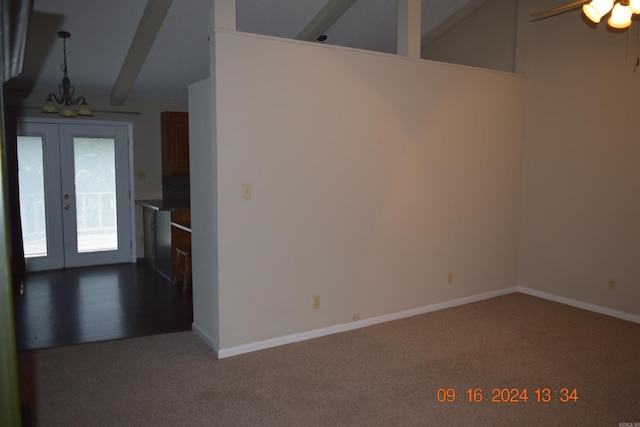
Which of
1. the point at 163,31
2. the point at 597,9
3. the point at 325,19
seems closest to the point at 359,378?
the point at 597,9

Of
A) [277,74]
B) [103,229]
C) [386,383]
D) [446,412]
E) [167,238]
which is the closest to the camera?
[446,412]

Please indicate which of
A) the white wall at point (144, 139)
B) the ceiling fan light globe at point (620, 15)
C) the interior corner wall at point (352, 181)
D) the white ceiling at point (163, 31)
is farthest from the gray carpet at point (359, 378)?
the white wall at point (144, 139)

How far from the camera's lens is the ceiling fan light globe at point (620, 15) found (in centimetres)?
282

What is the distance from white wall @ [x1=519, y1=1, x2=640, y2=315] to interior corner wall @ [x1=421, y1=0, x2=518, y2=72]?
17cm

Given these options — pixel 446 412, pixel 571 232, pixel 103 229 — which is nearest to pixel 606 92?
pixel 571 232

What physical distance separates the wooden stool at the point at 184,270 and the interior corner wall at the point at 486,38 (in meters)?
3.96

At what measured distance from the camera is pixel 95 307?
15.1 feet

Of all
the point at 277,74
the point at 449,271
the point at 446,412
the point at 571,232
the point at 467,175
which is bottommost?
the point at 446,412

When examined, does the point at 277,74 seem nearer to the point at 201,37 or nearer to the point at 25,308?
the point at 201,37

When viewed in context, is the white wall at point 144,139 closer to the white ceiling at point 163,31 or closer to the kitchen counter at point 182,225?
the white ceiling at point 163,31

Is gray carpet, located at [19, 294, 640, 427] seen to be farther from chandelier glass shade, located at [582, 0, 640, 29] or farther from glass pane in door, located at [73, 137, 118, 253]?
glass pane in door, located at [73, 137, 118, 253]

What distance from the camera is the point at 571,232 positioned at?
4.62 m

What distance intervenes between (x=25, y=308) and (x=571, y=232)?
5510mm

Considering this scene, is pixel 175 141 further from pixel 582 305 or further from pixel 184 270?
pixel 582 305
